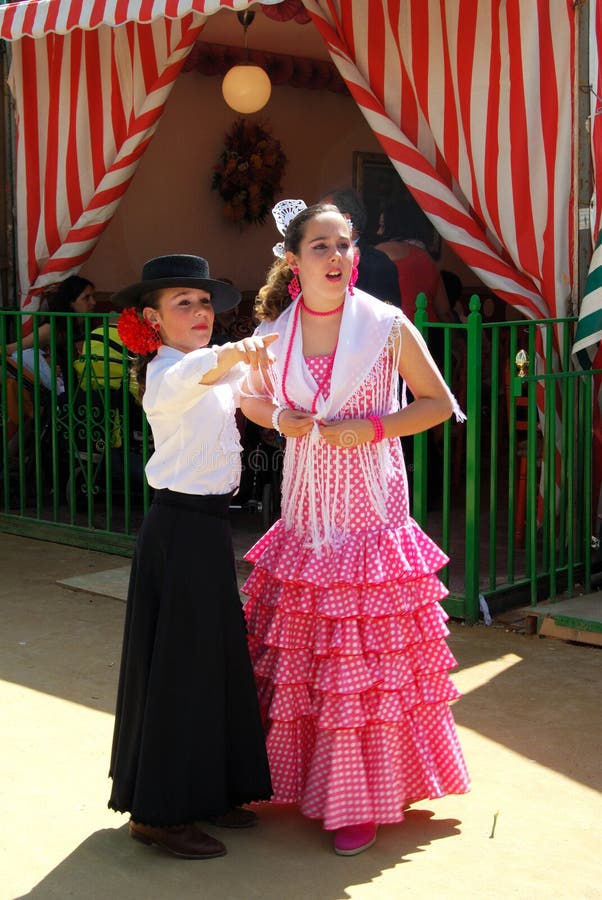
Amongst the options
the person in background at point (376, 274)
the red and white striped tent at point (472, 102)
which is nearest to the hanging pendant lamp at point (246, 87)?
the red and white striped tent at point (472, 102)

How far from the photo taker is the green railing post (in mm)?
4977

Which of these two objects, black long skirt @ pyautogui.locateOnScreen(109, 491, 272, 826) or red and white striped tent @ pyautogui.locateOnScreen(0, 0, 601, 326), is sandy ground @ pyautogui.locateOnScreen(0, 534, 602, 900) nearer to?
black long skirt @ pyautogui.locateOnScreen(109, 491, 272, 826)

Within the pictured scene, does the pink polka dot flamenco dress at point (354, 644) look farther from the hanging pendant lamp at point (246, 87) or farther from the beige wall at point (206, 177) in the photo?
the beige wall at point (206, 177)

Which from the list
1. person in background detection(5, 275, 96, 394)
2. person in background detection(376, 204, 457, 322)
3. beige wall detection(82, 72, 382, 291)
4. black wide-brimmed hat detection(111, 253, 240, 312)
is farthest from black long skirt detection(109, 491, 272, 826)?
beige wall detection(82, 72, 382, 291)

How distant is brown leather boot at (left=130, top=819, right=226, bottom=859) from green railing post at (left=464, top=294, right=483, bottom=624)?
7.15 feet

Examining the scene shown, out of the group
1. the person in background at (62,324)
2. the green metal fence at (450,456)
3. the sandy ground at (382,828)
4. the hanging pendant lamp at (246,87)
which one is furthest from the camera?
the hanging pendant lamp at (246,87)

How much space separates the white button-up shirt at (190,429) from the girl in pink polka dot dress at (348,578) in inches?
7.8

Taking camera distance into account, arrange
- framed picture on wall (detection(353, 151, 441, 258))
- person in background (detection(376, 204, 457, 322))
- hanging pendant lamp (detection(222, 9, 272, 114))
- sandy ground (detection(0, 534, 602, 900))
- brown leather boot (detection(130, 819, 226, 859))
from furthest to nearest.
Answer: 1. framed picture on wall (detection(353, 151, 441, 258))
2. hanging pendant lamp (detection(222, 9, 272, 114))
3. person in background (detection(376, 204, 457, 322))
4. brown leather boot (detection(130, 819, 226, 859))
5. sandy ground (detection(0, 534, 602, 900))

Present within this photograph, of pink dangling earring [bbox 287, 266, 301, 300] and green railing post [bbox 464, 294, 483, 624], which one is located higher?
pink dangling earring [bbox 287, 266, 301, 300]

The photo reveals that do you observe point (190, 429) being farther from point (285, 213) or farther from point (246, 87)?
point (246, 87)

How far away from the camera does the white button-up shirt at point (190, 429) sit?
3.02 m

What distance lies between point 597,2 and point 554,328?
4.53ft

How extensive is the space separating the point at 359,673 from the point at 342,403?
2.35ft

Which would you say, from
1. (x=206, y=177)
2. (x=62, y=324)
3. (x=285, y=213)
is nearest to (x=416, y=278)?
(x=62, y=324)
